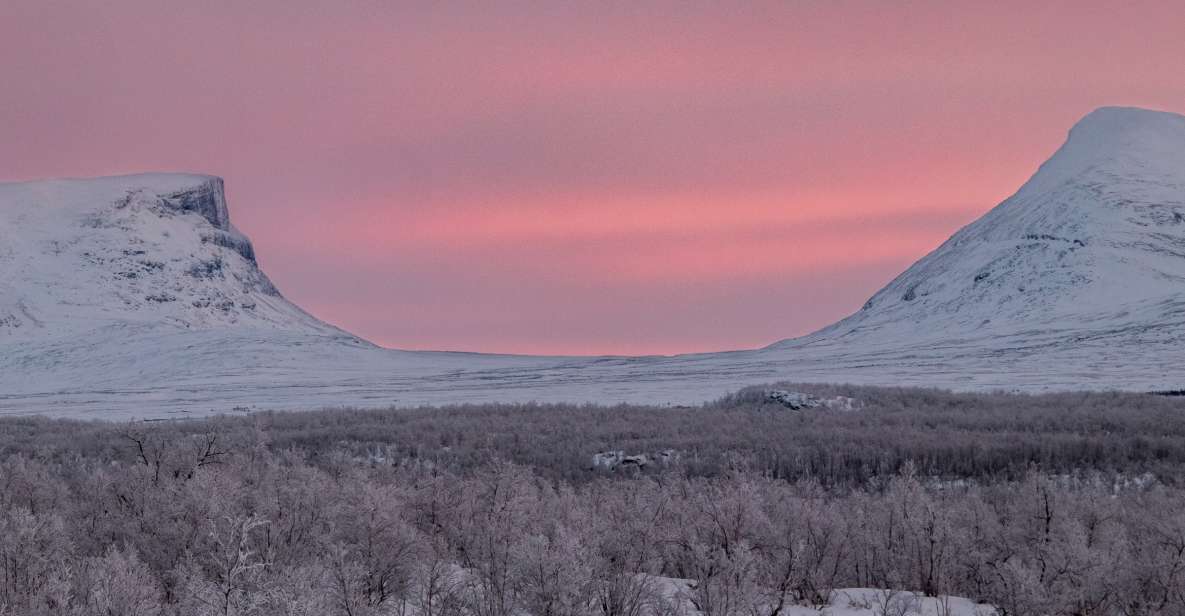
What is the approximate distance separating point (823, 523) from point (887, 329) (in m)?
82.4

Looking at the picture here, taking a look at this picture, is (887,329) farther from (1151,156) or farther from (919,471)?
(919,471)

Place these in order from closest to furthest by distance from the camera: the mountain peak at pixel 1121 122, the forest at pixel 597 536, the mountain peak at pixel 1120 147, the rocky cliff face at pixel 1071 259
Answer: the forest at pixel 597 536, the rocky cliff face at pixel 1071 259, the mountain peak at pixel 1120 147, the mountain peak at pixel 1121 122

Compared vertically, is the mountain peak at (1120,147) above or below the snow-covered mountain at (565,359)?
above

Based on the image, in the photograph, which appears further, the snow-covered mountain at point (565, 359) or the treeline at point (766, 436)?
the snow-covered mountain at point (565, 359)

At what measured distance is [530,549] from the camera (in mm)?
11977

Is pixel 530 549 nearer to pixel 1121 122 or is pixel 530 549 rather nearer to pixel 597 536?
pixel 597 536

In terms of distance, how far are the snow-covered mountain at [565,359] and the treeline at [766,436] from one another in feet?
35.1

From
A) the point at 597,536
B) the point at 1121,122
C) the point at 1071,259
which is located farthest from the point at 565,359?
the point at 597,536

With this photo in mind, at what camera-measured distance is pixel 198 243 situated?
415 ft

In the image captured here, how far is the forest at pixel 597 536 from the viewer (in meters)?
12.0

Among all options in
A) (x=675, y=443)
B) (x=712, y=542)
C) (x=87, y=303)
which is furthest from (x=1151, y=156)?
(x=712, y=542)

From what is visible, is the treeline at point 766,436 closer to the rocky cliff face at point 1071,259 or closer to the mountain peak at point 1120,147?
the rocky cliff face at point 1071,259

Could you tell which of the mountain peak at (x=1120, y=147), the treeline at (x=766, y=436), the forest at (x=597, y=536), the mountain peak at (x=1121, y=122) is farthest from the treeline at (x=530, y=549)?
the mountain peak at (x=1121, y=122)

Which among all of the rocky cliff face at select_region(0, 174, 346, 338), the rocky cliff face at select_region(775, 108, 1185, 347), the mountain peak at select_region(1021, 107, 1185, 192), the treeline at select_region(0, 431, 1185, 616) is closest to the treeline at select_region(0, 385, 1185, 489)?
the treeline at select_region(0, 431, 1185, 616)
